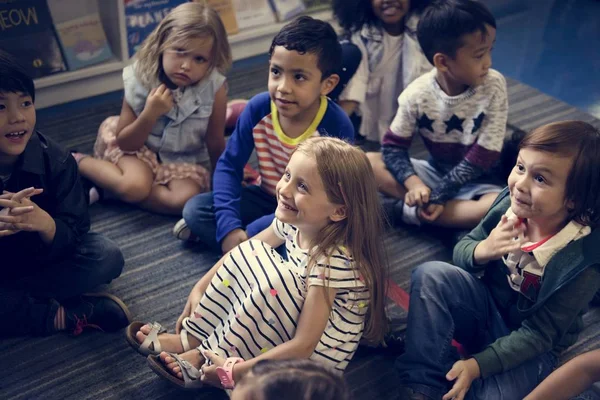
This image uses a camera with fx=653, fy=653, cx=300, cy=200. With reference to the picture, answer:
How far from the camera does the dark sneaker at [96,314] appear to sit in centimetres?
142

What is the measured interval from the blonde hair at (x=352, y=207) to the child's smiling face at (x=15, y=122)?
21.7 inches

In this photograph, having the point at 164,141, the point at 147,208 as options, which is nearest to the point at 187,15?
the point at 164,141

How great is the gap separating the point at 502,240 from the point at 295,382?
586 millimetres

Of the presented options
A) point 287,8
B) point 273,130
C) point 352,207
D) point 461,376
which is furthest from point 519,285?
point 287,8

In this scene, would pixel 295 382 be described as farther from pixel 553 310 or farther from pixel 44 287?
pixel 44 287

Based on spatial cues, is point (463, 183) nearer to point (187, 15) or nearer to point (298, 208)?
point (298, 208)

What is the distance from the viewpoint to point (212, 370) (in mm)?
1195

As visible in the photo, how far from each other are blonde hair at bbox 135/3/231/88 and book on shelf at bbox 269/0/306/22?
0.97 meters

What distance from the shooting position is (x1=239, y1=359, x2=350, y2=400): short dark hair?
823 millimetres

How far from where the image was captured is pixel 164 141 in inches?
70.4

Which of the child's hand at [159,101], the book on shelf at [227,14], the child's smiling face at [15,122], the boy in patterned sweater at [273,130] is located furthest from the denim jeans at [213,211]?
the book on shelf at [227,14]

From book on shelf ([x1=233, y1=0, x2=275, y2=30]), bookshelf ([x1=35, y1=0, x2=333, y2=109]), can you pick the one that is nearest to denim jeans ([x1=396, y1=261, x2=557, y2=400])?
bookshelf ([x1=35, y1=0, x2=333, y2=109])

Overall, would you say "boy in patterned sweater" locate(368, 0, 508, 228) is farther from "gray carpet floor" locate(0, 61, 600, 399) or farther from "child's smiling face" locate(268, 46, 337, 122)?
"child's smiling face" locate(268, 46, 337, 122)

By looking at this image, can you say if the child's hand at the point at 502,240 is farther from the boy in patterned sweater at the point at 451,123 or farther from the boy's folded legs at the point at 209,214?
the boy's folded legs at the point at 209,214
